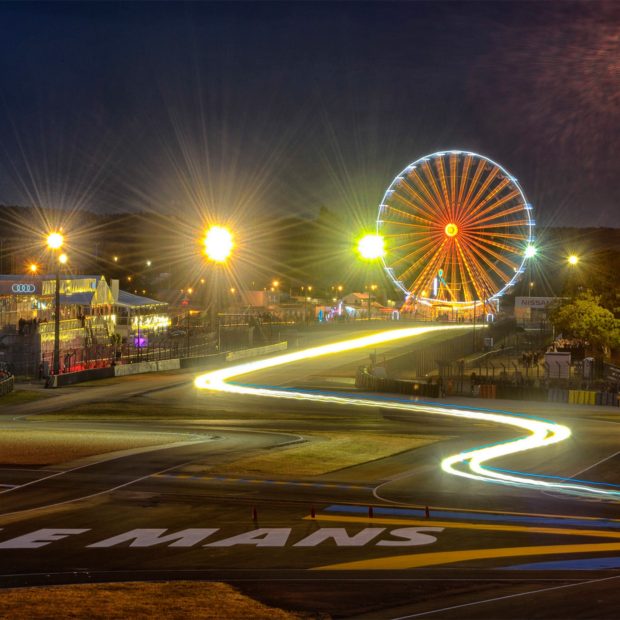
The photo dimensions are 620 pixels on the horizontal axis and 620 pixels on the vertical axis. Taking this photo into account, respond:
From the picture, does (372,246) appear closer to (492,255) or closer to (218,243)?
(492,255)

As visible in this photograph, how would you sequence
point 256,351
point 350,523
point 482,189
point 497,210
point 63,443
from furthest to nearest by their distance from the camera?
point 482,189 → point 497,210 → point 256,351 → point 63,443 → point 350,523

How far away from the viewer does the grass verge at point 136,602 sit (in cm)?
1228

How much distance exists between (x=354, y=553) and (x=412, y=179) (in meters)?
79.7

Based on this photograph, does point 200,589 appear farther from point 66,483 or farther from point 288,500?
point 66,483

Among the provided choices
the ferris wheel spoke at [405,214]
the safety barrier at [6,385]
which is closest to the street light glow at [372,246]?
the ferris wheel spoke at [405,214]

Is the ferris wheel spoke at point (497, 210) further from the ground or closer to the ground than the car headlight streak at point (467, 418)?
further from the ground

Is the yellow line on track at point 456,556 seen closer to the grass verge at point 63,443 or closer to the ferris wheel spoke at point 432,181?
the grass verge at point 63,443

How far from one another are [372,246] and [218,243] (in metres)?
34.6

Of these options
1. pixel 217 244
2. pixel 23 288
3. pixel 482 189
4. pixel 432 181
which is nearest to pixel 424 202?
pixel 432 181

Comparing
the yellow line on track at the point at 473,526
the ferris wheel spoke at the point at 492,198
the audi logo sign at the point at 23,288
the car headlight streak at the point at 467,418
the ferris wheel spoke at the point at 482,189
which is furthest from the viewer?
the ferris wheel spoke at the point at 482,189

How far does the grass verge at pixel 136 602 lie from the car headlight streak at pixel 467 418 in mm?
11841

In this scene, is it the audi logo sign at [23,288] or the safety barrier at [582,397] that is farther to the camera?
the audi logo sign at [23,288]

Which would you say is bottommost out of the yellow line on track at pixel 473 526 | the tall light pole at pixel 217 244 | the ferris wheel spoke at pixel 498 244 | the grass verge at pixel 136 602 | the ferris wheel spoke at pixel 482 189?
the grass verge at pixel 136 602

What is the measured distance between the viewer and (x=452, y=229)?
90750 millimetres
